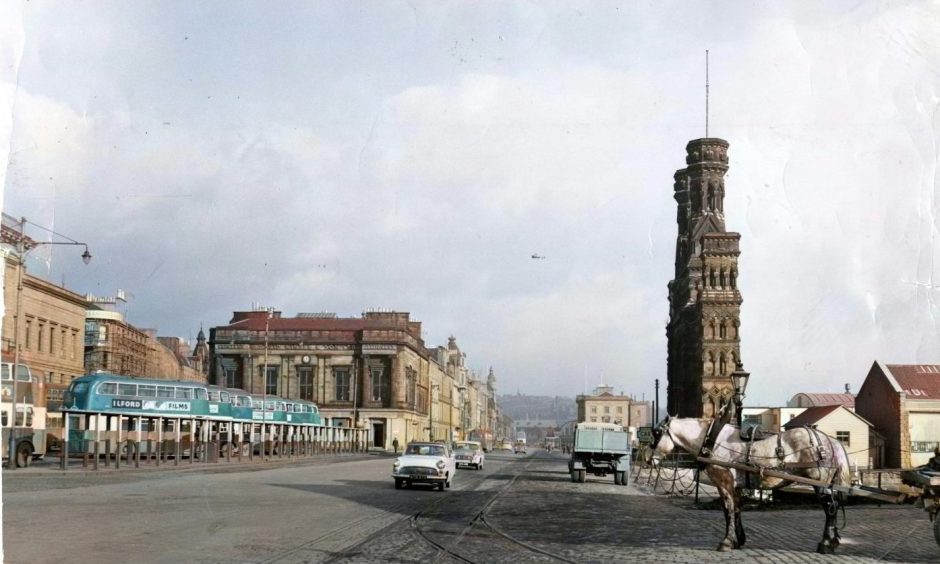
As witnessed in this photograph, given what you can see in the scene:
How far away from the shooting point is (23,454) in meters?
43.4

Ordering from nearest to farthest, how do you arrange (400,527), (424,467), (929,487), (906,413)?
1. (929,487)
2. (400,527)
3. (424,467)
4. (906,413)

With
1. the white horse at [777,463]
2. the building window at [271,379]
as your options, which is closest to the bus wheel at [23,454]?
the white horse at [777,463]

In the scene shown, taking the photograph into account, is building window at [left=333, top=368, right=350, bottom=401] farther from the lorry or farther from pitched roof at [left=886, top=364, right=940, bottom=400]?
the lorry

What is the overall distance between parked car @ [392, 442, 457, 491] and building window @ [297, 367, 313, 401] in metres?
84.9

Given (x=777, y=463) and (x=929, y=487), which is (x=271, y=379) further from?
(x=929, y=487)

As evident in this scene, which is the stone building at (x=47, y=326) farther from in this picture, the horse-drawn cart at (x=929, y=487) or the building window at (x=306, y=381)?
the horse-drawn cart at (x=929, y=487)

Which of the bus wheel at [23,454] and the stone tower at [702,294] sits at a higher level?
the stone tower at [702,294]

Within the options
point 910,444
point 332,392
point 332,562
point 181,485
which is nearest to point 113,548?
point 332,562

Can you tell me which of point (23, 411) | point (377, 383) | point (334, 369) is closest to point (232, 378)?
point (334, 369)

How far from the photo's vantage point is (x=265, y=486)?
107 ft

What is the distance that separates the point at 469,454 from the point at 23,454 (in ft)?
75.8

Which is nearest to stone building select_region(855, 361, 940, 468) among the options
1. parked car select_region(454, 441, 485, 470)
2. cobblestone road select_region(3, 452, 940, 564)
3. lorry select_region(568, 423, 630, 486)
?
lorry select_region(568, 423, 630, 486)

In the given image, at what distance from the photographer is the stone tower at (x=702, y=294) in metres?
95.6

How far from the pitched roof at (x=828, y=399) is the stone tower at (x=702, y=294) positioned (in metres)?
7.85
